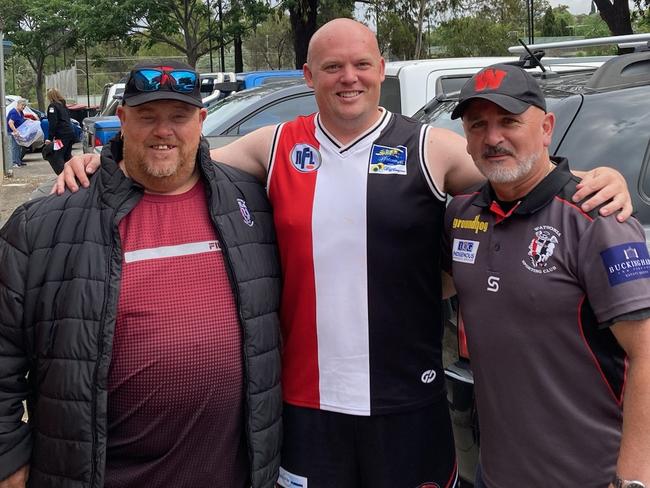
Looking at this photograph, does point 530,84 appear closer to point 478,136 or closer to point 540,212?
point 478,136

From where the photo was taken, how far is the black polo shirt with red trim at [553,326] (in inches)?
76.9

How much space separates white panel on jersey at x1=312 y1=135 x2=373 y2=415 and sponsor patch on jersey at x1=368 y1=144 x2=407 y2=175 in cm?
3

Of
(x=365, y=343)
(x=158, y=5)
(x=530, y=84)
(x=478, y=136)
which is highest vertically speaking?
(x=158, y=5)

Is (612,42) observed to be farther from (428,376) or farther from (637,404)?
(637,404)

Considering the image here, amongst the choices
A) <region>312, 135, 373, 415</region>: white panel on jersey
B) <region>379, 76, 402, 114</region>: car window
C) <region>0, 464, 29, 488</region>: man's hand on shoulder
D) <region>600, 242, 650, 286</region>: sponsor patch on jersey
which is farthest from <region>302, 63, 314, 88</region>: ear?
<region>379, 76, 402, 114</region>: car window

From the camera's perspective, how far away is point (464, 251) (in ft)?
7.48

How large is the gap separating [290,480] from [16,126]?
811 inches

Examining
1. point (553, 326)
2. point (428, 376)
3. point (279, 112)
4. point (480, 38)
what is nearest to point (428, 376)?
point (428, 376)

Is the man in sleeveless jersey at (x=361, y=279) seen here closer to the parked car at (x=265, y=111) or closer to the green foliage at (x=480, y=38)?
the parked car at (x=265, y=111)

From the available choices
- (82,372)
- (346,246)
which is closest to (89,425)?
(82,372)

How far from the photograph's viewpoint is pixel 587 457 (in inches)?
81.5

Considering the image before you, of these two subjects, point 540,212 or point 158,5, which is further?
point 158,5

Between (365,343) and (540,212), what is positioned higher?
(540,212)

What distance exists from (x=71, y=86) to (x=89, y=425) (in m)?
38.6
